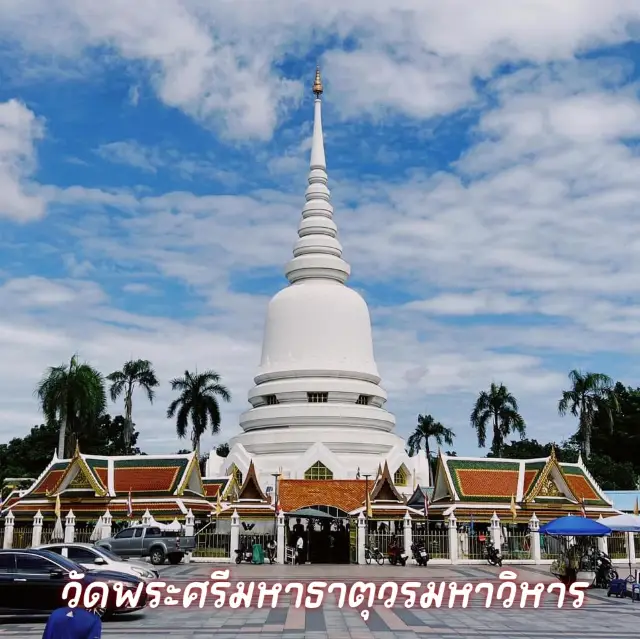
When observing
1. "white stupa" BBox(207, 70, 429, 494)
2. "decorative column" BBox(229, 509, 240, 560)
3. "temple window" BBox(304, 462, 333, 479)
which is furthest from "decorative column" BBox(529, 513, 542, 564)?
"temple window" BBox(304, 462, 333, 479)

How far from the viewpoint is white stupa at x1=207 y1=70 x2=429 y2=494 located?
49.4 metres

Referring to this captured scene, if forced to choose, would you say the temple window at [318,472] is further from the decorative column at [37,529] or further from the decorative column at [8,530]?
the decorative column at [8,530]

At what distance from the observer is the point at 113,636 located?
14.5m

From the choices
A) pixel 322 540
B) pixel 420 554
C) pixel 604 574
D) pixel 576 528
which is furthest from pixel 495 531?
pixel 576 528

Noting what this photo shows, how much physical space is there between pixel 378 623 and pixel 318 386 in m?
35.7

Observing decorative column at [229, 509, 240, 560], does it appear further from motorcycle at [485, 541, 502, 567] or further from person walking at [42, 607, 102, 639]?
person walking at [42, 607, 102, 639]

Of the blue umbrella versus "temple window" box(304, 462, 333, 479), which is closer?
the blue umbrella

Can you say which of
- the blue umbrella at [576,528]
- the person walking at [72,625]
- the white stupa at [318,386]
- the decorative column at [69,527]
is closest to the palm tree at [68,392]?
the white stupa at [318,386]

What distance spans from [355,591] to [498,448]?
48013 millimetres

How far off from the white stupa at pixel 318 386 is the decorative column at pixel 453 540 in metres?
12.0

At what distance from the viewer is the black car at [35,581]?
635 inches

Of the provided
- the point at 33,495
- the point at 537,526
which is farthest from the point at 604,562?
the point at 33,495

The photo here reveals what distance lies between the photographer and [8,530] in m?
38.8

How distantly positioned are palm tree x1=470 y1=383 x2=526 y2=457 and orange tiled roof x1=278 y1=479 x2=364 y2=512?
2845 cm
